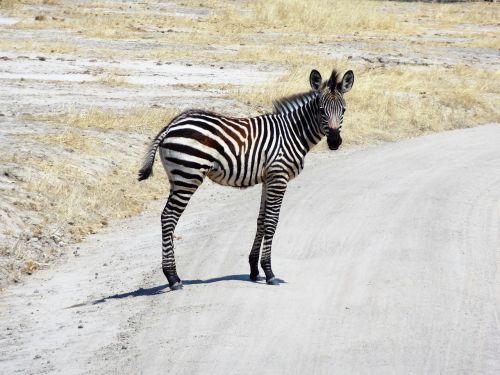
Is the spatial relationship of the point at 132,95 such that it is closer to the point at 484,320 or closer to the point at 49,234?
the point at 49,234

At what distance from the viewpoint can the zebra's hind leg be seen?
10.3 metres

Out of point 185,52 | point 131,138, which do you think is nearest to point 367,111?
point 131,138

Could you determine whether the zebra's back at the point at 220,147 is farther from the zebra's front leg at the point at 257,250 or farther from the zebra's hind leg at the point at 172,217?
the zebra's front leg at the point at 257,250

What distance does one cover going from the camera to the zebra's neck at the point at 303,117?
10.9 m

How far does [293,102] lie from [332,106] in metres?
0.49

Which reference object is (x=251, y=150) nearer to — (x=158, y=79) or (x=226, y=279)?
(x=226, y=279)

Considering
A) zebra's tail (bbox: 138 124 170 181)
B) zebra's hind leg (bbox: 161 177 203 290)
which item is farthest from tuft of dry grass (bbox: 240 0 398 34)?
zebra's hind leg (bbox: 161 177 203 290)

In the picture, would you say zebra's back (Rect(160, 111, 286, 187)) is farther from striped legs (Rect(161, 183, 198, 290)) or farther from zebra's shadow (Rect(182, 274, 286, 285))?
zebra's shadow (Rect(182, 274, 286, 285))

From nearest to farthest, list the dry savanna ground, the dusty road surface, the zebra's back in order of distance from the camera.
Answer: the dusty road surface
the zebra's back
the dry savanna ground

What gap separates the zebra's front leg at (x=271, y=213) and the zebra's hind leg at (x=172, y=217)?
78 cm

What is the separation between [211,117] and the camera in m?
10.6

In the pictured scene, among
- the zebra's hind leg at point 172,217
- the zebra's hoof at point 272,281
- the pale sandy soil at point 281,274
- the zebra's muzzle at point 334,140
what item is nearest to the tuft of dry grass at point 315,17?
the pale sandy soil at point 281,274

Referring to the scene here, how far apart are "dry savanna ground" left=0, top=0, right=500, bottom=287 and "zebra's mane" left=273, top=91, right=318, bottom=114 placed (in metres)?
3.52

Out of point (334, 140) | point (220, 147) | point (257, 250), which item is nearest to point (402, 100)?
point (334, 140)
